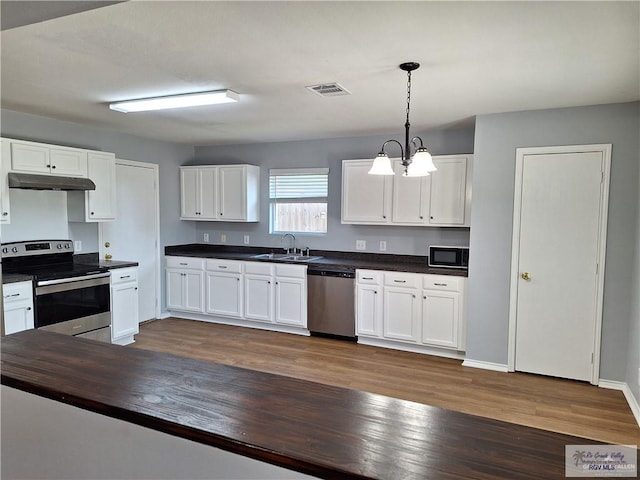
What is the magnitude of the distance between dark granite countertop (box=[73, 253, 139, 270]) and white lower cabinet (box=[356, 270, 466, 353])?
2580 mm

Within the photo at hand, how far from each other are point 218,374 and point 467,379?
3010 millimetres

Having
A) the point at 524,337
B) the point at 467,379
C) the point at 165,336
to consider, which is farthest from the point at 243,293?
the point at 524,337

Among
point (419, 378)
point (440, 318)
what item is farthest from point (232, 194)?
point (419, 378)

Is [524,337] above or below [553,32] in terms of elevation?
below

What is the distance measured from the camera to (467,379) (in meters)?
3.73

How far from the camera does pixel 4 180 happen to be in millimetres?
3635

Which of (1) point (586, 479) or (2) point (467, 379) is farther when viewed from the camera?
(2) point (467, 379)

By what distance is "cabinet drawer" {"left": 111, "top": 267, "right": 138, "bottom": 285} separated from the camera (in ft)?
14.4

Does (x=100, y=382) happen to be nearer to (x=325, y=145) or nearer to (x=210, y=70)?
(x=210, y=70)

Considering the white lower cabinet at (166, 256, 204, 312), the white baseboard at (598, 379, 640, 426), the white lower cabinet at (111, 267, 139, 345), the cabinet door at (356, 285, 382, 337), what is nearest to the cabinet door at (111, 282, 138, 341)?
the white lower cabinet at (111, 267, 139, 345)

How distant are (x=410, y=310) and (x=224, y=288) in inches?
94.2

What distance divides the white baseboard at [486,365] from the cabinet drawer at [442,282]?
710 mm

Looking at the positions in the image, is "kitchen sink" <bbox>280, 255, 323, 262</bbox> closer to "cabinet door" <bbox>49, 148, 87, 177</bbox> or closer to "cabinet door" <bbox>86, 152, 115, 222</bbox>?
"cabinet door" <bbox>86, 152, 115, 222</bbox>

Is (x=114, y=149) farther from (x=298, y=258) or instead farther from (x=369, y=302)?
(x=369, y=302)
